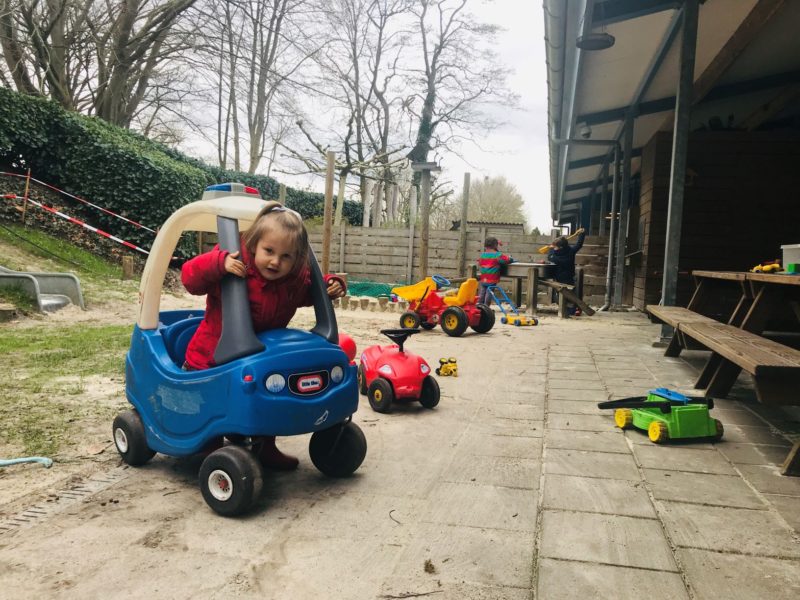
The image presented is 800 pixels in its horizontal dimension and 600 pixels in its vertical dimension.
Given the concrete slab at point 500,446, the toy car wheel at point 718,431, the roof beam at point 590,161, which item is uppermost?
the roof beam at point 590,161

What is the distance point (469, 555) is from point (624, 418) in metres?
1.99

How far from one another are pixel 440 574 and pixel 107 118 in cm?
1742

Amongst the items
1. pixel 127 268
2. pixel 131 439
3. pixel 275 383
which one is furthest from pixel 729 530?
pixel 127 268

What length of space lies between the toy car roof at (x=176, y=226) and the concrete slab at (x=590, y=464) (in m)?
1.90

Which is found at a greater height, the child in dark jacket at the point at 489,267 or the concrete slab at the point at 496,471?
the child in dark jacket at the point at 489,267

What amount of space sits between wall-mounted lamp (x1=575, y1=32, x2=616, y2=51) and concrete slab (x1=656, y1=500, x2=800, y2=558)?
4839 millimetres

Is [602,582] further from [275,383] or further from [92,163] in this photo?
[92,163]

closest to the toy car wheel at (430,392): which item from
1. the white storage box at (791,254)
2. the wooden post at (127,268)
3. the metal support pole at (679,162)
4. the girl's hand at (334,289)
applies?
the girl's hand at (334,289)

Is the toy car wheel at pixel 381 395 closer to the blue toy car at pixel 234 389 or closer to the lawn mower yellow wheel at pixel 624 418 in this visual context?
the blue toy car at pixel 234 389

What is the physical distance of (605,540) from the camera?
2289 millimetres

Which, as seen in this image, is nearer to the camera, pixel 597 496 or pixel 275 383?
pixel 275 383

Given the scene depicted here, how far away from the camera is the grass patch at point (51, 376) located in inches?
134

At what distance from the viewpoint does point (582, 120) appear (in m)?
11.7

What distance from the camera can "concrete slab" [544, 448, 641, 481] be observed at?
304cm
